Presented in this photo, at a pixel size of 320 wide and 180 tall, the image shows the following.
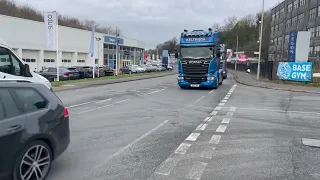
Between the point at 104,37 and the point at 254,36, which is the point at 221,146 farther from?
the point at 254,36

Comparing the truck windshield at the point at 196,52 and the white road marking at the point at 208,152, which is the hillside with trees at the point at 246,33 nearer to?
the truck windshield at the point at 196,52

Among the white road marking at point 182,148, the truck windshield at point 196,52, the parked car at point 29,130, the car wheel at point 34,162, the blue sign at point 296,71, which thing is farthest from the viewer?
the blue sign at point 296,71

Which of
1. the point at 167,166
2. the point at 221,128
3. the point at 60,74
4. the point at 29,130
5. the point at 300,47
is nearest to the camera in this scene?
the point at 29,130

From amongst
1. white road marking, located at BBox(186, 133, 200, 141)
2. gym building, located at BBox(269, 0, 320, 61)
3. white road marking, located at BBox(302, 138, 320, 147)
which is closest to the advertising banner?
white road marking, located at BBox(302, 138, 320, 147)

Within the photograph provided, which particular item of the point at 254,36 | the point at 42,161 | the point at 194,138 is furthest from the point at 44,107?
the point at 254,36

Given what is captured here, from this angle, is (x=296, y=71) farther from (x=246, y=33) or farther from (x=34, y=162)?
(x=246, y=33)

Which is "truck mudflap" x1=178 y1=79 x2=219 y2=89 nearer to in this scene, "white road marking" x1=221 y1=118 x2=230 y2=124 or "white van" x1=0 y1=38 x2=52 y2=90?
"white road marking" x1=221 y1=118 x2=230 y2=124

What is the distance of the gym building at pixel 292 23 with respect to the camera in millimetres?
55188

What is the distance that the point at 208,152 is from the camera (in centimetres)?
549

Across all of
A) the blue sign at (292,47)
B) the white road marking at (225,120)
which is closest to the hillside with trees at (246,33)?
the blue sign at (292,47)

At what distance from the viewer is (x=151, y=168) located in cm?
462

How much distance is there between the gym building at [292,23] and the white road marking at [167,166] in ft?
190

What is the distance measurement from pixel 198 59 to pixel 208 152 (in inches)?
506

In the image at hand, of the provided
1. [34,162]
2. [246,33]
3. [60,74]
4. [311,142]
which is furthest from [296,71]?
[246,33]
